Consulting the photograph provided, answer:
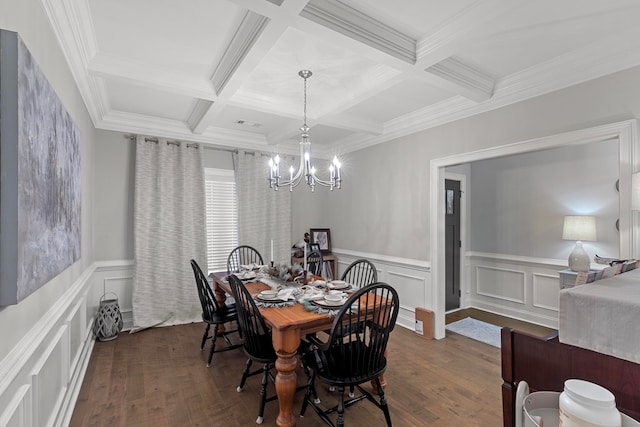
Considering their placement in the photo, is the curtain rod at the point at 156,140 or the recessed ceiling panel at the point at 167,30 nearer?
the recessed ceiling panel at the point at 167,30

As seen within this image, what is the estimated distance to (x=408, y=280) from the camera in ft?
13.2

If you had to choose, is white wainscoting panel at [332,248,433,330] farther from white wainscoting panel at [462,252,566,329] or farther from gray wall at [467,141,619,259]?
gray wall at [467,141,619,259]

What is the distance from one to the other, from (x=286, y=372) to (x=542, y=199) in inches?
162

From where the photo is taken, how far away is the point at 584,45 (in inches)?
90.7

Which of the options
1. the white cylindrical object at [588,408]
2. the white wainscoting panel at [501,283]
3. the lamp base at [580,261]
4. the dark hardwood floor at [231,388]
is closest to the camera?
the white cylindrical object at [588,408]

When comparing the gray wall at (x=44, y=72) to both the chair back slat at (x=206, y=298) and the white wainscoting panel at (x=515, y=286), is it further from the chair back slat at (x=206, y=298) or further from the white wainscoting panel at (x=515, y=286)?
the white wainscoting panel at (x=515, y=286)

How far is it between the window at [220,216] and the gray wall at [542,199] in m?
3.80

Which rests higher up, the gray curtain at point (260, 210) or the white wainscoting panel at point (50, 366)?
the gray curtain at point (260, 210)

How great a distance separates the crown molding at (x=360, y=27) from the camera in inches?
72.1

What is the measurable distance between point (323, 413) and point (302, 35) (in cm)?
263

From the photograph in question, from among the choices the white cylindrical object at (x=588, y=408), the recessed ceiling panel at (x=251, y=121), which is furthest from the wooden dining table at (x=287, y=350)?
the recessed ceiling panel at (x=251, y=121)

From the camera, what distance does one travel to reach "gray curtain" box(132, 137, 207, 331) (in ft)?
12.9

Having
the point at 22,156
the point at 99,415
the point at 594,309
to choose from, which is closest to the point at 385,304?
the point at 594,309

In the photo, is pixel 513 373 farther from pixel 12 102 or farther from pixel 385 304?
pixel 12 102
